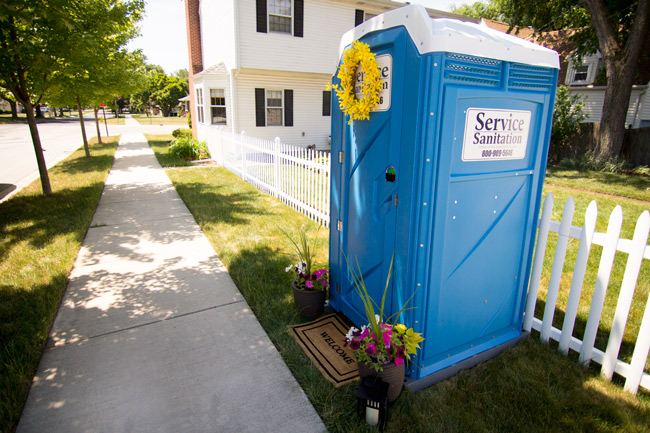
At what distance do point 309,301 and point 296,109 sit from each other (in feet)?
41.9

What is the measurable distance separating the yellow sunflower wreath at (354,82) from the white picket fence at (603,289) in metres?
1.63

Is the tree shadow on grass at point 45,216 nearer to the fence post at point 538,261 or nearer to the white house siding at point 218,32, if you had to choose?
the fence post at point 538,261

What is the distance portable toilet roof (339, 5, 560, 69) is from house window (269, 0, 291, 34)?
39.8 feet

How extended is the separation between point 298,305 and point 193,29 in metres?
17.0

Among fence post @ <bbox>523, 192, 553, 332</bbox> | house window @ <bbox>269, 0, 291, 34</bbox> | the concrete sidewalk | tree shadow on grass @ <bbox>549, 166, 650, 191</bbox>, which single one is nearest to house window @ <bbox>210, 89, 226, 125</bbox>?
house window @ <bbox>269, 0, 291, 34</bbox>

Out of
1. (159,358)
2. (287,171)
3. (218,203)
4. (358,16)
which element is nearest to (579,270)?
(159,358)

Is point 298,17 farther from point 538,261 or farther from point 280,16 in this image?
point 538,261

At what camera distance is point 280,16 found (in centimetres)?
1325

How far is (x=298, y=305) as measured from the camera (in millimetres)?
3584

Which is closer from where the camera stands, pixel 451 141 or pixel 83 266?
pixel 451 141

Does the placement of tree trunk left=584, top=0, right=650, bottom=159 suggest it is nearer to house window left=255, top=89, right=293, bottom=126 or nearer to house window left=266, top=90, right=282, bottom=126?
house window left=255, top=89, right=293, bottom=126

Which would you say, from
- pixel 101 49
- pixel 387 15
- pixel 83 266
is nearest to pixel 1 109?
pixel 101 49

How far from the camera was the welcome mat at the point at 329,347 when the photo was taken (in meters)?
2.80

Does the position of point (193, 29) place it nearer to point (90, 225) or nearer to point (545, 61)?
point (90, 225)
